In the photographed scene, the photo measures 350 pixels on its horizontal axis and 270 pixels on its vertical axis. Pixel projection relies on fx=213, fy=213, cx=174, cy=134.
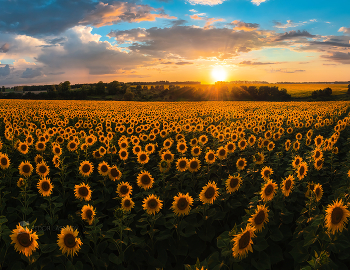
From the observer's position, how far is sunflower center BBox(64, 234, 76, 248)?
136 inches

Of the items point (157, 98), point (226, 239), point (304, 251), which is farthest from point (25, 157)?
point (157, 98)

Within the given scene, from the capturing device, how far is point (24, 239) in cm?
329

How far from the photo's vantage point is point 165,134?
37.6ft

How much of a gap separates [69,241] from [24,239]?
642 millimetres

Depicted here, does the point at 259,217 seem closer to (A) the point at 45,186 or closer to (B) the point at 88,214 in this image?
(B) the point at 88,214

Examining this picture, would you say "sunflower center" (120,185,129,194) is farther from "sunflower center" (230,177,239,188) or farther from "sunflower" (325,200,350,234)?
"sunflower" (325,200,350,234)

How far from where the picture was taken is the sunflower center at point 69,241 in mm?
3459

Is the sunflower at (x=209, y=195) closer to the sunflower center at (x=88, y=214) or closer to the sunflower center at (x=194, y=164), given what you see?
the sunflower center at (x=194, y=164)

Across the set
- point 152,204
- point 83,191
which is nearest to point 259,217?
point 152,204

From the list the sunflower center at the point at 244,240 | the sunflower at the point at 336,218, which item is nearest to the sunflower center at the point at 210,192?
the sunflower center at the point at 244,240

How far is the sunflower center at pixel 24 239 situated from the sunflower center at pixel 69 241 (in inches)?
20.2

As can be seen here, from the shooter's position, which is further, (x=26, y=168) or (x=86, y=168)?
(x=86, y=168)

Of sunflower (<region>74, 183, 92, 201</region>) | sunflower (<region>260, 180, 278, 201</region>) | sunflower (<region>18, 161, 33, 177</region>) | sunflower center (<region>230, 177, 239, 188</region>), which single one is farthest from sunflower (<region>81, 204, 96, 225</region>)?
sunflower (<region>260, 180, 278, 201</region>)

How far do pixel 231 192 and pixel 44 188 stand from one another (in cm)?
468
